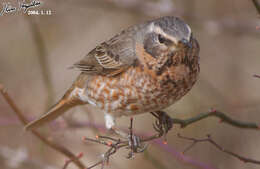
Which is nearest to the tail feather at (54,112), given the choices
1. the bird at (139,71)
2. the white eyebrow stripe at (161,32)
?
the bird at (139,71)

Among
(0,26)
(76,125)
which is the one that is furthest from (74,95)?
(0,26)

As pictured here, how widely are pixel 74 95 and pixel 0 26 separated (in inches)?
97.5

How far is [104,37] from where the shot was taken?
326 inches

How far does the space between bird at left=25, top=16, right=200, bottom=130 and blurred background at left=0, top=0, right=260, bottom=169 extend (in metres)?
0.39

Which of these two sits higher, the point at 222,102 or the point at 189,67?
the point at 189,67

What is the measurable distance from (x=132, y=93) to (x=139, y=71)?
0.23 metres

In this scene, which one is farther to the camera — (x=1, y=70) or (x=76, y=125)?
(x=1, y=70)

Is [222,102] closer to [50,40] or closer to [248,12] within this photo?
[248,12]

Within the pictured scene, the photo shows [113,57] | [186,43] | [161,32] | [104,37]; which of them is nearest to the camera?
[186,43]

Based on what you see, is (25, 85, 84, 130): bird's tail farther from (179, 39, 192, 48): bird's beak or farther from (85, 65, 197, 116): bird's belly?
(179, 39, 192, 48): bird's beak

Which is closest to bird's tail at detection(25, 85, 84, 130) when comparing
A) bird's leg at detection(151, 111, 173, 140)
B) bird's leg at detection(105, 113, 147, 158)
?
bird's leg at detection(105, 113, 147, 158)

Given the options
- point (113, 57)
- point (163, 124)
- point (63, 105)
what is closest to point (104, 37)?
point (63, 105)

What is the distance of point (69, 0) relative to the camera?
6.88 m

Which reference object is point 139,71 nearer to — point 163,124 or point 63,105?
point 163,124
